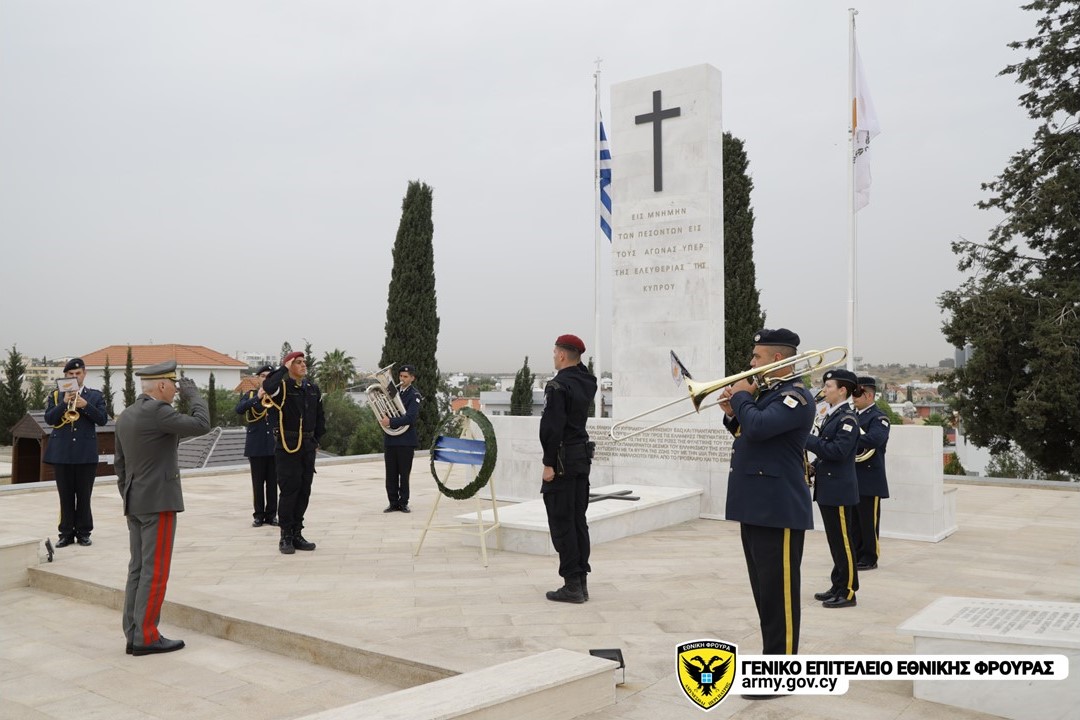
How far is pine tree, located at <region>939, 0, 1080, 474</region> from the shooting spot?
18094 millimetres

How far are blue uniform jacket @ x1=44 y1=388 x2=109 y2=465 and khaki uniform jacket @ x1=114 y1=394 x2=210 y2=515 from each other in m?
3.27

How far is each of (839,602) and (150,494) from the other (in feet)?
14.1

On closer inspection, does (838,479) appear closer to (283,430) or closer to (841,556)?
(841,556)

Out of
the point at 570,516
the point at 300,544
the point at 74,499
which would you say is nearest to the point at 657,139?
the point at 570,516

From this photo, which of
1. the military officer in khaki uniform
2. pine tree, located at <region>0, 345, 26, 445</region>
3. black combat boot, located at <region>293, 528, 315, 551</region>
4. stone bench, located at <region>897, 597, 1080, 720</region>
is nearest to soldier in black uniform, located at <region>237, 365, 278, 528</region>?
black combat boot, located at <region>293, 528, 315, 551</region>

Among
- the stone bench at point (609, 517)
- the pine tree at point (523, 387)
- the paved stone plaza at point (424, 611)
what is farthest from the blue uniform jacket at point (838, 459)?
the pine tree at point (523, 387)

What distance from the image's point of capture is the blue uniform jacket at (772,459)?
12.3ft

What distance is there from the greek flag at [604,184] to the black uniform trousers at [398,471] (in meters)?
6.49

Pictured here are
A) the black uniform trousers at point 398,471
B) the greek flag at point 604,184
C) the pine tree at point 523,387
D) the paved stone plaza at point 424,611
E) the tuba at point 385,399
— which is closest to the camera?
the paved stone plaza at point 424,611

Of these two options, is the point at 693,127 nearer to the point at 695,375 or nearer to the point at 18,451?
the point at 695,375

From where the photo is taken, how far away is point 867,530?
6652 millimetres

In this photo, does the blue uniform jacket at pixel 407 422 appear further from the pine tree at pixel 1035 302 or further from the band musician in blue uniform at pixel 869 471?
the pine tree at pixel 1035 302

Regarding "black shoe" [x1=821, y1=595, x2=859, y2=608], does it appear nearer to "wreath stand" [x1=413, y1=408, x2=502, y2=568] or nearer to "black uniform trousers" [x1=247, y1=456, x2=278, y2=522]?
"wreath stand" [x1=413, y1=408, x2=502, y2=568]

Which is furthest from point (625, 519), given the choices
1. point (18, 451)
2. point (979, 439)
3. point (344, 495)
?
point (979, 439)
